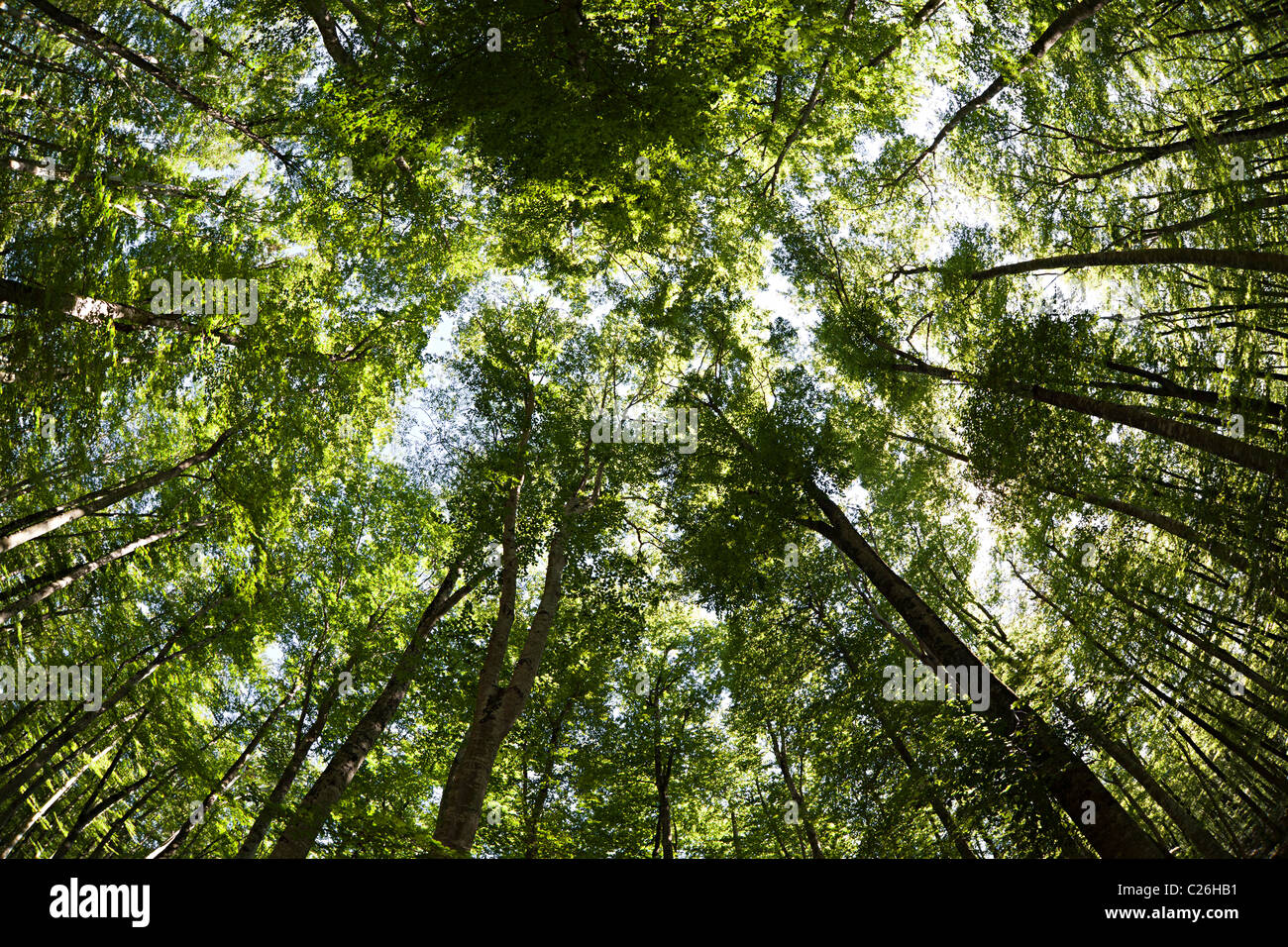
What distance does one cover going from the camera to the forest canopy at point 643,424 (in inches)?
283

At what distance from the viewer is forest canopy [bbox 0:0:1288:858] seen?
7.19 metres

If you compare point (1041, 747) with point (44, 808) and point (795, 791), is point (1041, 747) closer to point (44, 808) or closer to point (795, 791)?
point (795, 791)

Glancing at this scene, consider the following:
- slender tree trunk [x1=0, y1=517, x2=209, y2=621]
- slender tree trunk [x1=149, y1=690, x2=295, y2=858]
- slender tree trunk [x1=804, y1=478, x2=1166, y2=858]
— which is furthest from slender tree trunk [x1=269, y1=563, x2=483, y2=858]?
slender tree trunk [x1=804, y1=478, x2=1166, y2=858]

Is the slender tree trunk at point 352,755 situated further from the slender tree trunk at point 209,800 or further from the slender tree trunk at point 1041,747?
the slender tree trunk at point 1041,747

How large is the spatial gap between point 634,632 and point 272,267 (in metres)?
7.94

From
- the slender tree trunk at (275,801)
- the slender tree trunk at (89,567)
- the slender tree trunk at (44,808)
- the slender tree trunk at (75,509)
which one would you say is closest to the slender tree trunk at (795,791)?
the slender tree trunk at (275,801)

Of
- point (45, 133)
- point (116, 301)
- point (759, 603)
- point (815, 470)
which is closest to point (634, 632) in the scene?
point (759, 603)

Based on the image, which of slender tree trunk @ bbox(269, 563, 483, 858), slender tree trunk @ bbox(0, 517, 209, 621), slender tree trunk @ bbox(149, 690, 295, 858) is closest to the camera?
slender tree trunk @ bbox(0, 517, 209, 621)

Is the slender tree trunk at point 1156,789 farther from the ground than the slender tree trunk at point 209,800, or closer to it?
closer to it

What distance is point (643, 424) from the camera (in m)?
14.6

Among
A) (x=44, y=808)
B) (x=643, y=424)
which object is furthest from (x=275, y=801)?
(x=643, y=424)

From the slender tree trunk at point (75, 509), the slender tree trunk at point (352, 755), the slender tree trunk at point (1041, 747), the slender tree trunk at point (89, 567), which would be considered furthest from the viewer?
the slender tree trunk at point (352, 755)

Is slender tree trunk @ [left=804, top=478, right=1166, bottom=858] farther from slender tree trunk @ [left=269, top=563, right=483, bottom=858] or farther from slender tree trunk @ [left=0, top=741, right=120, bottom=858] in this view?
slender tree trunk @ [left=0, top=741, right=120, bottom=858]
